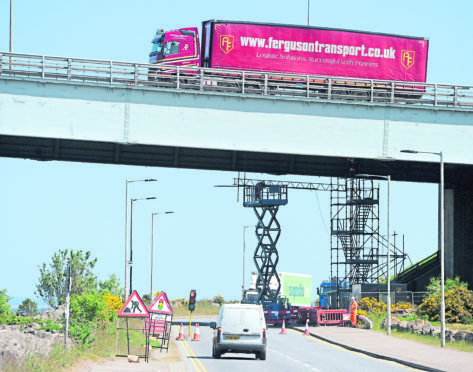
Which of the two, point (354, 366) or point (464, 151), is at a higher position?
point (464, 151)

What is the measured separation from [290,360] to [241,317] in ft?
7.29

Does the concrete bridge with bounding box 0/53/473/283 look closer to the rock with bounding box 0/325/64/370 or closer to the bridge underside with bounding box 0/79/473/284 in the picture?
the bridge underside with bounding box 0/79/473/284

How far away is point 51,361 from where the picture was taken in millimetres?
21797

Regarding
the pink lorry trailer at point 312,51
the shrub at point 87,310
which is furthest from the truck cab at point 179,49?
the shrub at point 87,310

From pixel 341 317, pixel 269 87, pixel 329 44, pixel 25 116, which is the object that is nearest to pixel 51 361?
pixel 25 116

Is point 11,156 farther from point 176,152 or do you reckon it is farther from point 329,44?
point 329,44

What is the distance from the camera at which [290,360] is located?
31.5 meters

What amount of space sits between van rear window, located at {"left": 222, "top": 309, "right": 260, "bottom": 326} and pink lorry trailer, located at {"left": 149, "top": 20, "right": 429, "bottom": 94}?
18.0 m

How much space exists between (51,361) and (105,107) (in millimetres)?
21549

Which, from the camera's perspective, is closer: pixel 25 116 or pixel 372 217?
pixel 25 116

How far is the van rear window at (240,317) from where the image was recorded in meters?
32.0

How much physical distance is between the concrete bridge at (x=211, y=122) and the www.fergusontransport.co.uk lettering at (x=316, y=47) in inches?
95.9

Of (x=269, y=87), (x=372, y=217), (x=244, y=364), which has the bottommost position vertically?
(x=244, y=364)

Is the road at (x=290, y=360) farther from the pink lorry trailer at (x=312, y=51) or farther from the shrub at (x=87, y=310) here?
the pink lorry trailer at (x=312, y=51)
